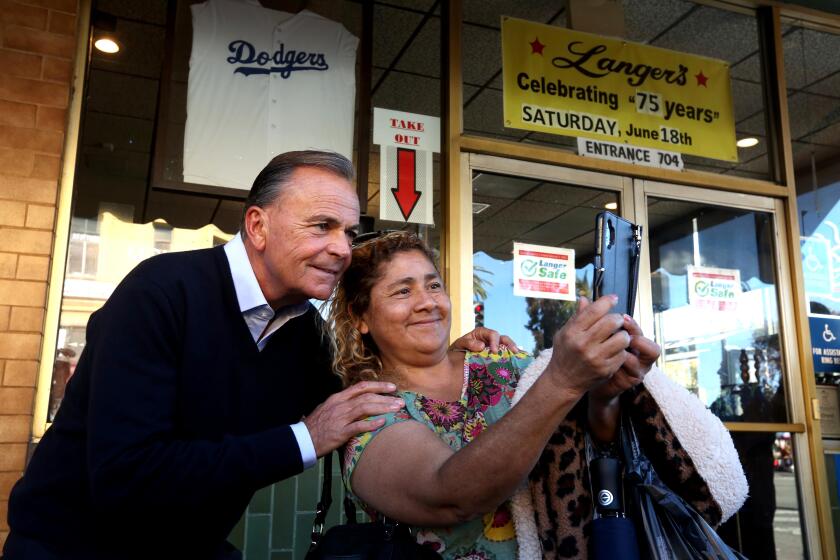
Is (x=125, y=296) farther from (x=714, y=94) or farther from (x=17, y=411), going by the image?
(x=714, y=94)

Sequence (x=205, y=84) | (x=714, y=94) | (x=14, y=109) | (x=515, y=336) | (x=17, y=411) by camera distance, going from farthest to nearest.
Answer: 1. (x=714, y=94)
2. (x=515, y=336)
3. (x=205, y=84)
4. (x=14, y=109)
5. (x=17, y=411)

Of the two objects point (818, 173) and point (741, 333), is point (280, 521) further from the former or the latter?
point (818, 173)

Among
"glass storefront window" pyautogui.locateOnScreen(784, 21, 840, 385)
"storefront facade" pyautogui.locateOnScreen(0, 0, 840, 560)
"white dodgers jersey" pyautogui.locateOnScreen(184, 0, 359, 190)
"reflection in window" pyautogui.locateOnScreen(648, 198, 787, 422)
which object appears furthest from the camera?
"glass storefront window" pyautogui.locateOnScreen(784, 21, 840, 385)

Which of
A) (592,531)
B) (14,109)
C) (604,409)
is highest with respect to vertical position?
(14,109)

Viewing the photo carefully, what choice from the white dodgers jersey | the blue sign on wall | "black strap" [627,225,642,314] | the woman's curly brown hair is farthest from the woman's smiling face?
the blue sign on wall

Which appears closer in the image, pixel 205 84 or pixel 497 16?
pixel 205 84

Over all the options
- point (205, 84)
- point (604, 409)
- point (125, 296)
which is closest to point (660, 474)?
point (604, 409)

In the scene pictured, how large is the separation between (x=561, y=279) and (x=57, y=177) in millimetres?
2674

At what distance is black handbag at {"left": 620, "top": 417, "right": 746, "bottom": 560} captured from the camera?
4.44 feet

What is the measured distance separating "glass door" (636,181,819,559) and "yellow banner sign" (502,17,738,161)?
1.16 feet

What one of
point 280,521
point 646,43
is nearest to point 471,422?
point 280,521

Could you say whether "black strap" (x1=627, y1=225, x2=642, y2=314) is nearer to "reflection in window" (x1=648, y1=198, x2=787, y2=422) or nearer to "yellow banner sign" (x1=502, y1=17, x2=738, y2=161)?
"yellow banner sign" (x1=502, y1=17, x2=738, y2=161)

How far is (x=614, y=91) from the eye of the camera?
4.30 metres

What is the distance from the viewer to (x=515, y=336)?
13.2 ft
